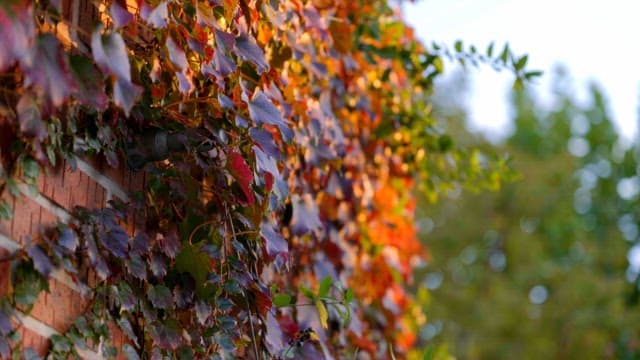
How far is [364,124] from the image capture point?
3.06 m

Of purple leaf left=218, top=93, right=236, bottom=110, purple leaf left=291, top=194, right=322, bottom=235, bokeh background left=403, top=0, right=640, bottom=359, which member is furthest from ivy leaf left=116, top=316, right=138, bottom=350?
bokeh background left=403, top=0, right=640, bottom=359

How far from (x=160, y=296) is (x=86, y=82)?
1.48 feet

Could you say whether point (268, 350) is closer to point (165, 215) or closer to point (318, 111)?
point (165, 215)

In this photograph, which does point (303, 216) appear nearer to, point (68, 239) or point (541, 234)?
point (68, 239)

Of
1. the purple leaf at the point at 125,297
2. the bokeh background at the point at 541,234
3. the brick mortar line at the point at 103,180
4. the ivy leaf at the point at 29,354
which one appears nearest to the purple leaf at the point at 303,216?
the brick mortar line at the point at 103,180

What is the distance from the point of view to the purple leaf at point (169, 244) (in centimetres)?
176

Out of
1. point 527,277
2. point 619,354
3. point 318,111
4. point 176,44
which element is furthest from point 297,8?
point 527,277

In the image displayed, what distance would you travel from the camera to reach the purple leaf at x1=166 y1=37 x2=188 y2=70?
1629 mm

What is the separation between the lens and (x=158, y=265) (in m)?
1.73

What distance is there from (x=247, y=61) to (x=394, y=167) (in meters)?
1.39

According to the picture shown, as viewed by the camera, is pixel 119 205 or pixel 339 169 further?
pixel 339 169

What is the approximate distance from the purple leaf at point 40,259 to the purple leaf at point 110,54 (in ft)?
0.99

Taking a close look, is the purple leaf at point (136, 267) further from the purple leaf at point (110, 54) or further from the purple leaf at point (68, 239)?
the purple leaf at point (110, 54)

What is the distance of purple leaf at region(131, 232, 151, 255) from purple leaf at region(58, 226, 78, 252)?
134 mm
